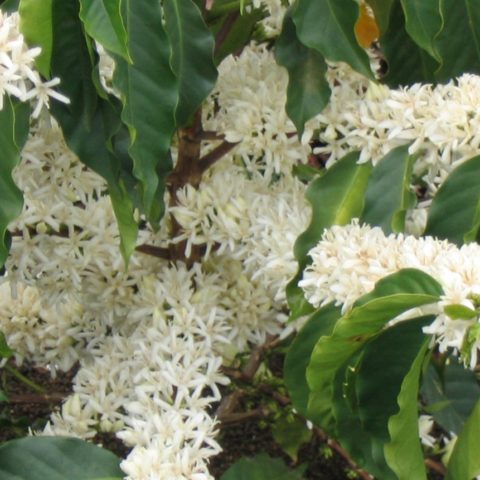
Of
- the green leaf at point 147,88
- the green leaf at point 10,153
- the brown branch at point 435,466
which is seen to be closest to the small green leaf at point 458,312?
the green leaf at point 147,88

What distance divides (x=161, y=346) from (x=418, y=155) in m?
0.45

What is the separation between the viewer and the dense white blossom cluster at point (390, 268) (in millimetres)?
1009

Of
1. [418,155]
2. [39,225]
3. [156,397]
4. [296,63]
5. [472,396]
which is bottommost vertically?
[472,396]

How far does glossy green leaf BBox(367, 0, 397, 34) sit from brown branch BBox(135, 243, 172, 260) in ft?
1.59

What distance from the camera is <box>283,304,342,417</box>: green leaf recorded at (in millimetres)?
1248

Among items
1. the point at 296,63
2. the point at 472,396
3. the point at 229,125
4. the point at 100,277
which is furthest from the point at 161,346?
the point at 472,396

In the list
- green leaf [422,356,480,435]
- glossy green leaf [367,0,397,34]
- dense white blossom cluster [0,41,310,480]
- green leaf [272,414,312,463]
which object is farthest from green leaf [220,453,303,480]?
glossy green leaf [367,0,397,34]

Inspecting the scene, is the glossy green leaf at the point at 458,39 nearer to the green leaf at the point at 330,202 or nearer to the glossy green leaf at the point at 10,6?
the green leaf at the point at 330,202

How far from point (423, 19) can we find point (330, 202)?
0.83 feet

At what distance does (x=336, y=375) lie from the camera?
3.76 ft

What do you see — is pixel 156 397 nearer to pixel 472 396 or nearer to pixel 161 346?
pixel 161 346

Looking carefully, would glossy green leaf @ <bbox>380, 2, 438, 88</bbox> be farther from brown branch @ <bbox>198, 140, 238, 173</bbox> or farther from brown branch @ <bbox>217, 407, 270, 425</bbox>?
brown branch @ <bbox>217, 407, 270, 425</bbox>

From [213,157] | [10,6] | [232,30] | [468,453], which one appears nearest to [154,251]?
[213,157]

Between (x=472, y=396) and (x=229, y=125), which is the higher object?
(x=229, y=125)
